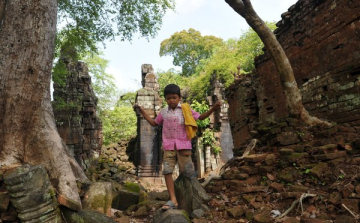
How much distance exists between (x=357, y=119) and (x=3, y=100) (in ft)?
20.9

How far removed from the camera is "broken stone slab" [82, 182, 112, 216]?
3799mm

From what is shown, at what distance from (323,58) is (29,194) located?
22.4 feet

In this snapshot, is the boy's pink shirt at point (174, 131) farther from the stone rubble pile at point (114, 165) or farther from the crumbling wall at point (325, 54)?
the stone rubble pile at point (114, 165)

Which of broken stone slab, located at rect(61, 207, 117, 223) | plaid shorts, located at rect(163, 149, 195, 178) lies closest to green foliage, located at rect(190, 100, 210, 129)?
plaid shorts, located at rect(163, 149, 195, 178)

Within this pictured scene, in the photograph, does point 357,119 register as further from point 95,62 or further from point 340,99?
point 95,62

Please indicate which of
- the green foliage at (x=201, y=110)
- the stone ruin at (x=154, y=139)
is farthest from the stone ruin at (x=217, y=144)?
the green foliage at (x=201, y=110)

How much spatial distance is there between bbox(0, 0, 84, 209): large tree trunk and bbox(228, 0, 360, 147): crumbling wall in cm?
563

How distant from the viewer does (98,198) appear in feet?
12.7

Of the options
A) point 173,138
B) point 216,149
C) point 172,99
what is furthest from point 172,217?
point 216,149

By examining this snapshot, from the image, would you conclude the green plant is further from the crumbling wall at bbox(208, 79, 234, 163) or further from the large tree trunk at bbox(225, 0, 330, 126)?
the large tree trunk at bbox(225, 0, 330, 126)

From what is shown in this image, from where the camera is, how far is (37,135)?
11.7 feet

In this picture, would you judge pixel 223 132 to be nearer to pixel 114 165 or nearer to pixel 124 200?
pixel 114 165

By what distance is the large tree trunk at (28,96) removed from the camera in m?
3.49

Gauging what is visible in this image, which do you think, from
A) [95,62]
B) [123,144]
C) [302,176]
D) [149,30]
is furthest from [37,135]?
[95,62]
